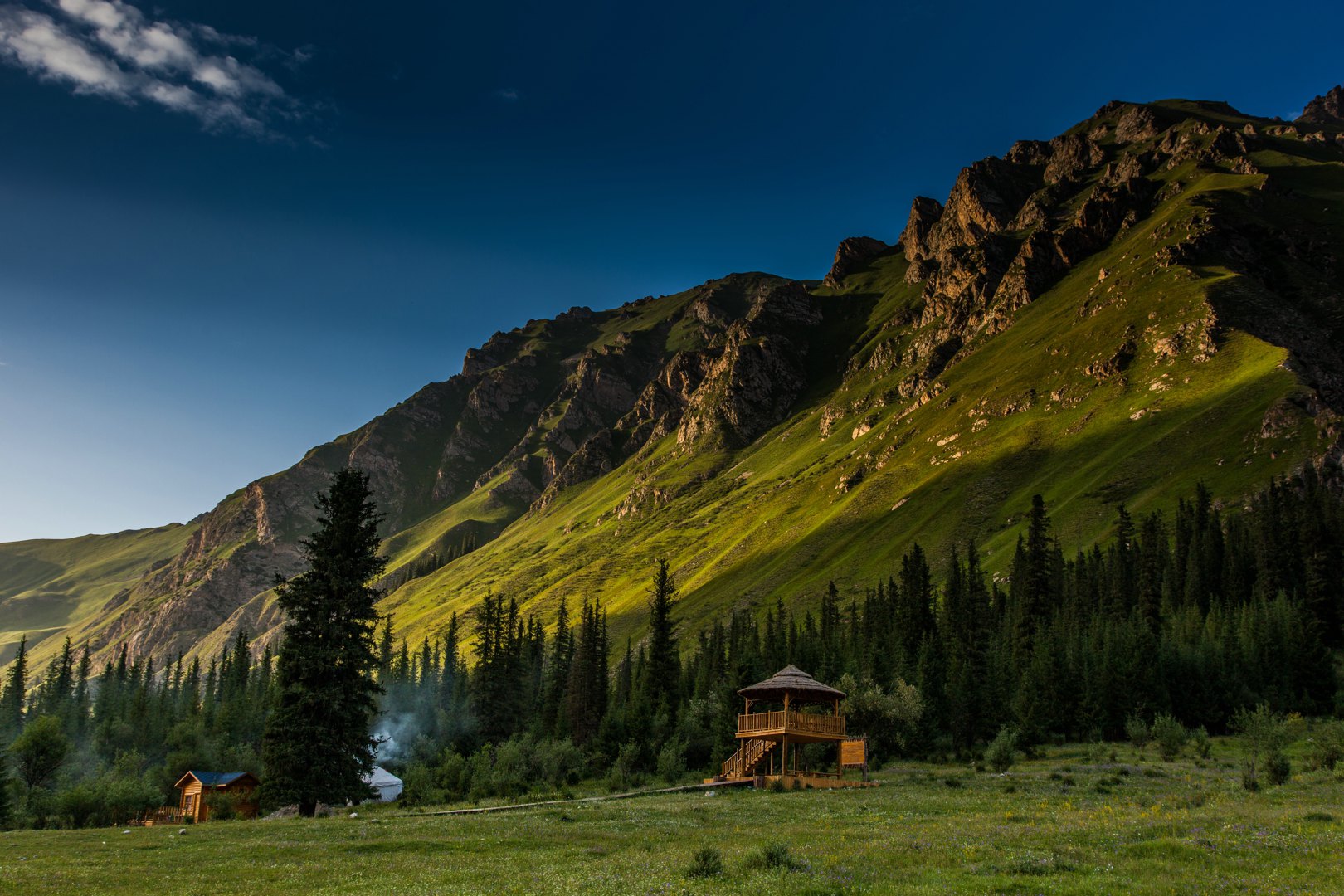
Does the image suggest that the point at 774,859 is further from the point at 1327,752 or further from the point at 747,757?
the point at 1327,752

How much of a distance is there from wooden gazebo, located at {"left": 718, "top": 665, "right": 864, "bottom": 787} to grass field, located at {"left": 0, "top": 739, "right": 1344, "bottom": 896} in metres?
11.8

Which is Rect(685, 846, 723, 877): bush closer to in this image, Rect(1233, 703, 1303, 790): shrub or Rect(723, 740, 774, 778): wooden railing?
Rect(1233, 703, 1303, 790): shrub

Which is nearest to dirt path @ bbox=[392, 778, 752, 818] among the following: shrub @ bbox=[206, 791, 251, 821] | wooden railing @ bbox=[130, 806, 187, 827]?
shrub @ bbox=[206, 791, 251, 821]

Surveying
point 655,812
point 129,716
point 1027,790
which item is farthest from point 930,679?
point 129,716

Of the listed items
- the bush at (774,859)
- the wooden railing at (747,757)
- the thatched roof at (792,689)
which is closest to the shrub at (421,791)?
the wooden railing at (747,757)

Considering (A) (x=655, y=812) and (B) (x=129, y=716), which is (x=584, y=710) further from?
(B) (x=129, y=716)

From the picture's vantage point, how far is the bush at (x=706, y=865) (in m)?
19.9

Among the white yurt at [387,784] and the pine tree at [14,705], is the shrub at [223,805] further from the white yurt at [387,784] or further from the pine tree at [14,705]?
the pine tree at [14,705]

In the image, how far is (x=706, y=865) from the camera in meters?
20.0

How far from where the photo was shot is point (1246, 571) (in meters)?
122

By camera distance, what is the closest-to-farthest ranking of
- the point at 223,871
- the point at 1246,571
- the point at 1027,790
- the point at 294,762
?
the point at 223,871 < the point at 1027,790 < the point at 294,762 < the point at 1246,571

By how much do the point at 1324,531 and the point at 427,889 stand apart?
13016 centimetres

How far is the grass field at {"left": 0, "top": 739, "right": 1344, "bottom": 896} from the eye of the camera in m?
18.5

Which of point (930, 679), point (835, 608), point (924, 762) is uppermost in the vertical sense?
point (835, 608)
